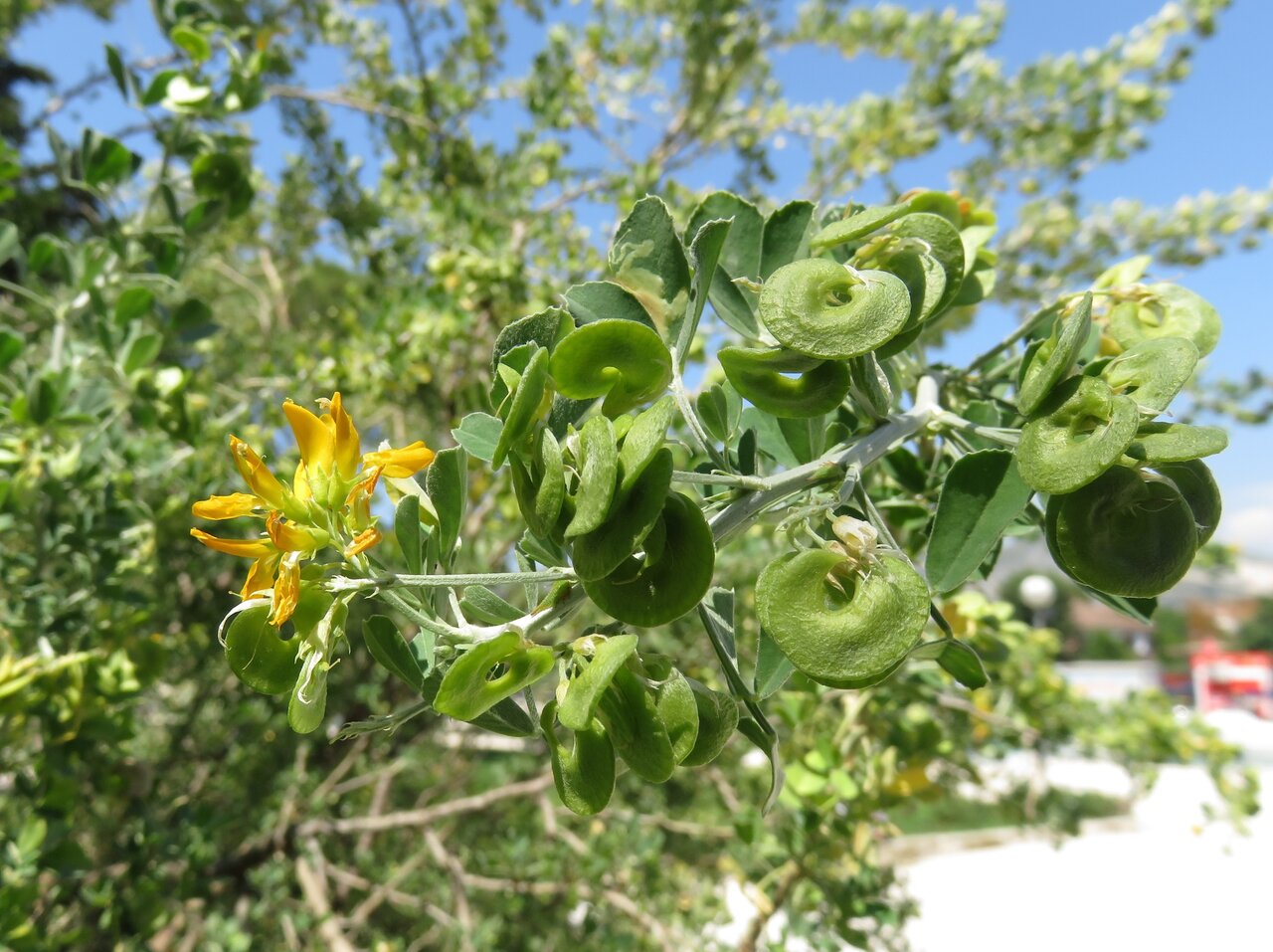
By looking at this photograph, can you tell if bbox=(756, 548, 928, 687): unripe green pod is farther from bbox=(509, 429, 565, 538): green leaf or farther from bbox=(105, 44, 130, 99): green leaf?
bbox=(105, 44, 130, 99): green leaf

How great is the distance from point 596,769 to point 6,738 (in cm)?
122

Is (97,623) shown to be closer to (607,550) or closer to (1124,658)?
(607,550)

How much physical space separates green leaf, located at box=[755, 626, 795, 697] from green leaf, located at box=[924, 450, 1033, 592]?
11cm

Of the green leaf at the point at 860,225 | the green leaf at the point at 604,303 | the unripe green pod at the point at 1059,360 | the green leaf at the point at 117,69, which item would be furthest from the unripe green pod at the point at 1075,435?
the green leaf at the point at 117,69

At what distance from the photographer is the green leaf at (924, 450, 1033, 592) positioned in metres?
0.48

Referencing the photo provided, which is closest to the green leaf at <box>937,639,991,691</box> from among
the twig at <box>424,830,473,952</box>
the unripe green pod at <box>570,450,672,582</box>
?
the unripe green pod at <box>570,450,672,582</box>

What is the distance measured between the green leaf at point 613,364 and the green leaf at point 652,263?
0.35 ft

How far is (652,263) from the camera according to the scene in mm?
508

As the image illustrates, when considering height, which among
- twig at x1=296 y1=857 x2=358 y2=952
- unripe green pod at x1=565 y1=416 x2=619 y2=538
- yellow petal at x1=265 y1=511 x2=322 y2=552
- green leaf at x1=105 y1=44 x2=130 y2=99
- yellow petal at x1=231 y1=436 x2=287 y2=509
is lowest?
twig at x1=296 y1=857 x2=358 y2=952

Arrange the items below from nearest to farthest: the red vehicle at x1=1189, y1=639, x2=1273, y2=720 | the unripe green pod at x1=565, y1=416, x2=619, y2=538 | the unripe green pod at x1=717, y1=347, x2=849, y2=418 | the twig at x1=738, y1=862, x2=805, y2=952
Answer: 1. the unripe green pod at x1=565, y1=416, x2=619, y2=538
2. the unripe green pod at x1=717, y1=347, x2=849, y2=418
3. the twig at x1=738, y1=862, x2=805, y2=952
4. the red vehicle at x1=1189, y1=639, x2=1273, y2=720

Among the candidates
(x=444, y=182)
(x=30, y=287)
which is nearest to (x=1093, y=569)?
(x=30, y=287)

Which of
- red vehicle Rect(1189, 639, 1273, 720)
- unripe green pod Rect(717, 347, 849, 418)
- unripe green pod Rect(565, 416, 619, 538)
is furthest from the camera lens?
red vehicle Rect(1189, 639, 1273, 720)

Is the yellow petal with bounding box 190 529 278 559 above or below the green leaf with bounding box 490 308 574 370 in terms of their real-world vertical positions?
below

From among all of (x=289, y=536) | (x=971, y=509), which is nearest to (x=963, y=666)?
(x=971, y=509)
